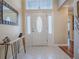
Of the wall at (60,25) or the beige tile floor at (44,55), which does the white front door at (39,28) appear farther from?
the beige tile floor at (44,55)

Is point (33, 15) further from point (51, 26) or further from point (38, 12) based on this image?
point (51, 26)

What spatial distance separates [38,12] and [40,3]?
1.97 feet

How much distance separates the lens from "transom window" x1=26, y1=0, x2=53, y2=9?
9227 millimetres

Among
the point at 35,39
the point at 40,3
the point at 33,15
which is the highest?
the point at 40,3

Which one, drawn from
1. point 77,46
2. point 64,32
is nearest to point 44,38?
point 64,32

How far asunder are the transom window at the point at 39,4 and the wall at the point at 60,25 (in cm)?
66

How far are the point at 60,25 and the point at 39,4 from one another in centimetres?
186

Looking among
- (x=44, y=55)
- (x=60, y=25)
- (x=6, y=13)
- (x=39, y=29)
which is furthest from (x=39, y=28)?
Answer: (x=6, y=13)

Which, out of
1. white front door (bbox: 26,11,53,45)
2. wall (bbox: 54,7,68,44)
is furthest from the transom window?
wall (bbox: 54,7,68,44)

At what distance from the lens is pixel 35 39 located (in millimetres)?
9117

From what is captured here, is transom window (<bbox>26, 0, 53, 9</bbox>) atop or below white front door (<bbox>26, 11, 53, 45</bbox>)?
atop

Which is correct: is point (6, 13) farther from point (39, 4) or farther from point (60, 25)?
point (60, 25)

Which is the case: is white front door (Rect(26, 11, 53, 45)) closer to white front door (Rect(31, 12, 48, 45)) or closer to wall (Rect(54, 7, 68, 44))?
white front door (Rect(31, 12, 48, 45))

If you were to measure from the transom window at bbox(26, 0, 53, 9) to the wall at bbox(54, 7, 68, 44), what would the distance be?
0.66 meters
